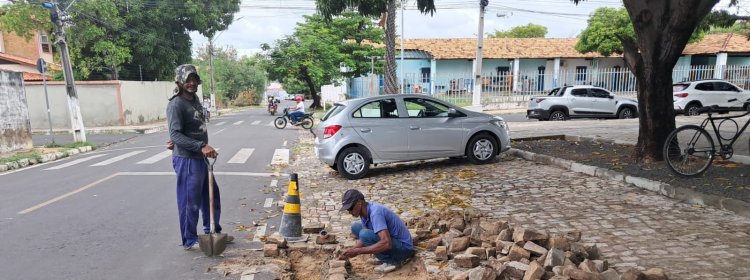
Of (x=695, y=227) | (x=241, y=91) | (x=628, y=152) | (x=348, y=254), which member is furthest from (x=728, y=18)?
(x=241, y=91)

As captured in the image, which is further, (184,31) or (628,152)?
(184,31)

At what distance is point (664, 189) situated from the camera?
20.7ft

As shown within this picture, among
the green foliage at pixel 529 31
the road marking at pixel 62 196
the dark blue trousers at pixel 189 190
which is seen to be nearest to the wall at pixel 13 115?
the road marking at pixel 62 196

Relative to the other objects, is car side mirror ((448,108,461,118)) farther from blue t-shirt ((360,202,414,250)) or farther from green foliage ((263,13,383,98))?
green foliage ((263,13,383,98))

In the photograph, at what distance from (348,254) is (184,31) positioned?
93.8 ft

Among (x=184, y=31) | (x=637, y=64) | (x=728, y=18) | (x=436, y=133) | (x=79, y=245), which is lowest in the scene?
(x=79, y=245)

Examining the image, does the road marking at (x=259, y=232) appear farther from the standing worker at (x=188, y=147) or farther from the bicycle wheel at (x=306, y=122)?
the bicycle wheel at (x=306, y=122)

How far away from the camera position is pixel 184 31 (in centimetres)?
2906

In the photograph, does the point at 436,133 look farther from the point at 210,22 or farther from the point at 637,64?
the point at 210,22

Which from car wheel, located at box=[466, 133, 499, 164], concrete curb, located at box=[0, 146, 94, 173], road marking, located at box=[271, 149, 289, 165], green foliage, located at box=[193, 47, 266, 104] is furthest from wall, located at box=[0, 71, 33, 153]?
green foliage, located at box=[193, 47, 266, 104]

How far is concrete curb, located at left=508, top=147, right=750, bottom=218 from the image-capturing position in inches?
213

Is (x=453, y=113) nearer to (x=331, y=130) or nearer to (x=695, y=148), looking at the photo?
(x=331, y=130)

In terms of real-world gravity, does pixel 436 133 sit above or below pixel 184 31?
below

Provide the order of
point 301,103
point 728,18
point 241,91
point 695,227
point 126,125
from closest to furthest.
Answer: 1. point 695,227
2. point 728,18
3. point 301,103
4. point 126,125
5. point 241,91
